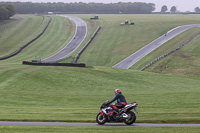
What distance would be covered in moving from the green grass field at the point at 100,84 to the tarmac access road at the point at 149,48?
225cm

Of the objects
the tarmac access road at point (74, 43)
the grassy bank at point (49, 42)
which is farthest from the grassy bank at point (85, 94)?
the grassy bank at point (49, 42)

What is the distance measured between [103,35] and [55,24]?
2919 cm

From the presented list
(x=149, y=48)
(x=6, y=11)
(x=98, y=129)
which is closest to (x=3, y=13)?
(x=6, y=11)

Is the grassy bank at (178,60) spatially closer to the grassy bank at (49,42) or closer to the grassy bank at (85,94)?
the grassy bank at (85,94)

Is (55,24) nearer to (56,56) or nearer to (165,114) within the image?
(56,56)

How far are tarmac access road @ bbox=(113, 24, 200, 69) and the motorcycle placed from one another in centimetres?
5407

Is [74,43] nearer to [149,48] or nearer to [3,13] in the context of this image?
[149,48]

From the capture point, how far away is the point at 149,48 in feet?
296

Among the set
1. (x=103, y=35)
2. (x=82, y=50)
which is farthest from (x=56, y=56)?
(x=103, y=35)

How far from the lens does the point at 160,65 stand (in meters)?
71.0

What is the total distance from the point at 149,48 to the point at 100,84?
50684 mm

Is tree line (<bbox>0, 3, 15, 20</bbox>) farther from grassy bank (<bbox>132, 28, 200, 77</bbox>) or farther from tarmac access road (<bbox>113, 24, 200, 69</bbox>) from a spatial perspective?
grassy bank (<bbox>132, 28, 200, 77</bbox>)

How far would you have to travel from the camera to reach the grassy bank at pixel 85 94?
22.1 meters

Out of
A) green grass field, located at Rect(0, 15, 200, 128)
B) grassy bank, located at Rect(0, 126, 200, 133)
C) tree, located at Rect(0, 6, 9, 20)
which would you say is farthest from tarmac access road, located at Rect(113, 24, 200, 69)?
tree, located at Rect(0, 6, 9, 20)
